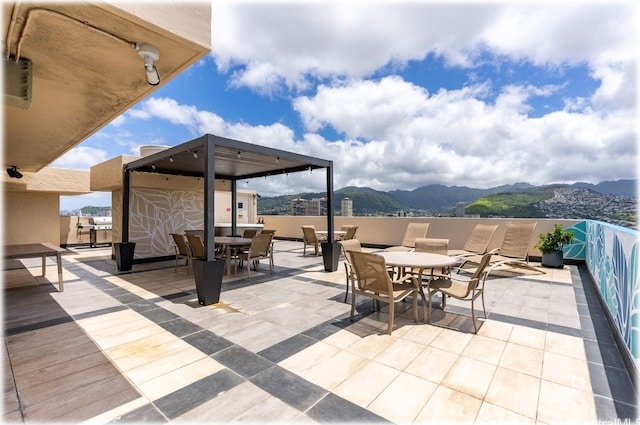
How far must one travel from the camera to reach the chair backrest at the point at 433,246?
16.8 ft

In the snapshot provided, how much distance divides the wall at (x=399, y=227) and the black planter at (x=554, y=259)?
2.07ft

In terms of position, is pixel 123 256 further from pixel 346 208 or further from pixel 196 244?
pixel 346 208

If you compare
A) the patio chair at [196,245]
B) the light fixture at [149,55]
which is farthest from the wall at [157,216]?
the light fixture at [149,55]

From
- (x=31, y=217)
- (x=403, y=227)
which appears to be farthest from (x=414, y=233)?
(x=31, y=217)

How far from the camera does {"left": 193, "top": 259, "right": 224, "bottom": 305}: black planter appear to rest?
423cm

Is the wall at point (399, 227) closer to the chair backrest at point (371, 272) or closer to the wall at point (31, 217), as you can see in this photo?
the chair backrest at point (371, 272)

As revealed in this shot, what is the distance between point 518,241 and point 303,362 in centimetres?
627

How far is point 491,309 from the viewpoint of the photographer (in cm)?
399

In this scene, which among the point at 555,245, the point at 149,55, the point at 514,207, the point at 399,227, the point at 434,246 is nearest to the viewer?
the point at 149,55

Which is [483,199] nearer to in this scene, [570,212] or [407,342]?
[570,212]

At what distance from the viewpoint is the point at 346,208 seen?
13.7m

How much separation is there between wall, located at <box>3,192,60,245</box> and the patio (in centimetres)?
844

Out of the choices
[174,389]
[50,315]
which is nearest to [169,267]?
[50,315]

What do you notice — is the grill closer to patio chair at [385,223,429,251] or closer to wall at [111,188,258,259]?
wall at [111,188,258,259]
